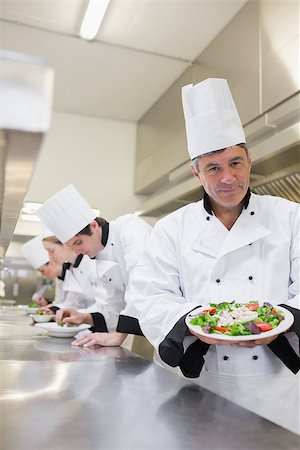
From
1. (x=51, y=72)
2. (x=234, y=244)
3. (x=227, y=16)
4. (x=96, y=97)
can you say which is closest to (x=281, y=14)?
(x=227, y=16)

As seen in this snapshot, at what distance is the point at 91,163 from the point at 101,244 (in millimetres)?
2742

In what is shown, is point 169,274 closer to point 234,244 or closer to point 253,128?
point 234,244

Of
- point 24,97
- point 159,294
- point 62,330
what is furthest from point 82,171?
point 24,97

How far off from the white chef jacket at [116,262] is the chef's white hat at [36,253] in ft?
7.01

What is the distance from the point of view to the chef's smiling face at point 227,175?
123 cm

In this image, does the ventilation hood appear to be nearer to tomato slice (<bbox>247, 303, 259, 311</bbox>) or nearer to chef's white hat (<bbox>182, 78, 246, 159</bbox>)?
chef's white hat (<bbox>182, 78, 246, 159</bbox>)

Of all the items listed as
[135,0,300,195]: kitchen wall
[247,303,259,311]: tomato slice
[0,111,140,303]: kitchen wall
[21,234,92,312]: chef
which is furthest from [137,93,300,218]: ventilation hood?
[0,111,140,303]: kitchen wall

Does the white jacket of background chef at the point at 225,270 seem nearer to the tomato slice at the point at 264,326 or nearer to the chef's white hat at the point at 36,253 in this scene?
the tomato slice at the point at 264,326

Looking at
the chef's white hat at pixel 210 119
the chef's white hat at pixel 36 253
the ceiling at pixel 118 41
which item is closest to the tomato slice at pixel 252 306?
the chef's white hat at pixel 210 119

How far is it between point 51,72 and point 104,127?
460cm

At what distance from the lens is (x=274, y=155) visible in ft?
7.04

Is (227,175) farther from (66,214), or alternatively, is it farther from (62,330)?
(66,214)

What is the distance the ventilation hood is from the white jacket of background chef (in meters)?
0.79

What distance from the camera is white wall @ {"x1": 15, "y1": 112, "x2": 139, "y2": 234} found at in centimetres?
451
